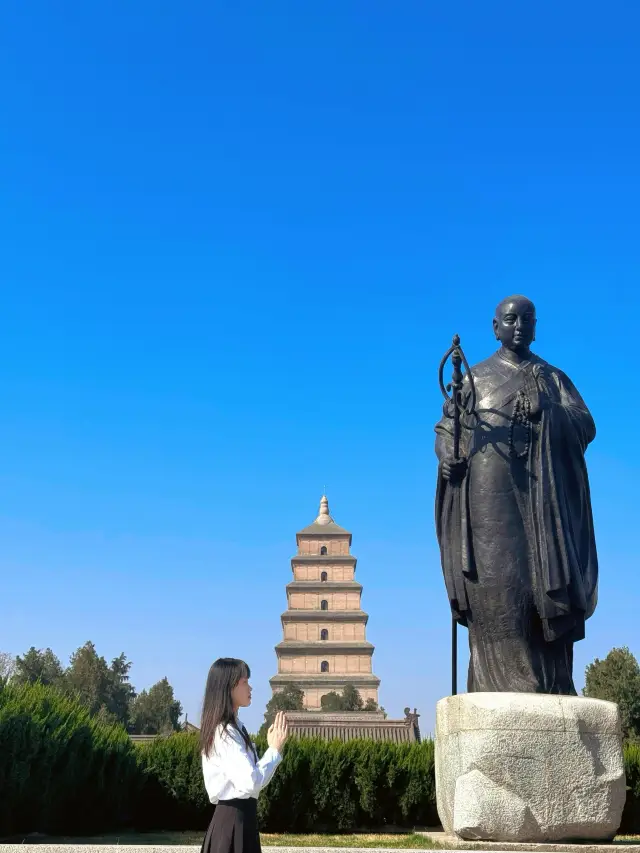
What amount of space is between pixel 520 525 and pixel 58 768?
885 cm

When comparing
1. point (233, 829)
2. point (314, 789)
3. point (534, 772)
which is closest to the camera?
point (233, 829)

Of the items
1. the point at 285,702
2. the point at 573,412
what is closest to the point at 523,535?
the point at 573,412

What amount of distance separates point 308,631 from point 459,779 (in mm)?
57506

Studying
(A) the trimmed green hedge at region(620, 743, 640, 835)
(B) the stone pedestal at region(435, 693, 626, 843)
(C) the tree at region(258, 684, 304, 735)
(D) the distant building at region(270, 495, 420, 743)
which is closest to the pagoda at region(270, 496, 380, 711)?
(D) the distant building at region(270, 495, 420, 743)

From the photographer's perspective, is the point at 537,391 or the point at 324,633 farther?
A: the point at 324,633

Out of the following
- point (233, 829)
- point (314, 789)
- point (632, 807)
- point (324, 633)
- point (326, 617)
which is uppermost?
→ point (326, 617)

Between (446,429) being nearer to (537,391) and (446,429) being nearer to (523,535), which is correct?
(537,391)

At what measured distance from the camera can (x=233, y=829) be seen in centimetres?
348

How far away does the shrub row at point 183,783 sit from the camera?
1249 centimetres

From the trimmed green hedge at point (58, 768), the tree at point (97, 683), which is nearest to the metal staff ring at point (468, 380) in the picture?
the trimmed green hedge at point (58, 768)

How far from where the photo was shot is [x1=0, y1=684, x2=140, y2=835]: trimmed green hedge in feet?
→ 37.5

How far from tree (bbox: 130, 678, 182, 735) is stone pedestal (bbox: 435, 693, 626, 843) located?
4982 cm

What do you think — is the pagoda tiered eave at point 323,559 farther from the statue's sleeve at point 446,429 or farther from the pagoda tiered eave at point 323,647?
the statue's sleeve at point 446,429

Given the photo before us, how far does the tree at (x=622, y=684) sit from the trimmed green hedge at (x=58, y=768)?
82.3ft
